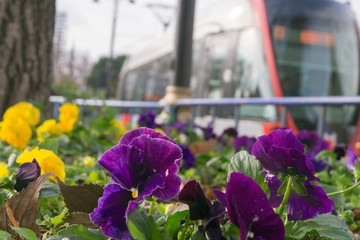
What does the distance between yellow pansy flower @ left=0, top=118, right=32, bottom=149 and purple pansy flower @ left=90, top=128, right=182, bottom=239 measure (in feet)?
4.47

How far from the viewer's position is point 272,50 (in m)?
10.3

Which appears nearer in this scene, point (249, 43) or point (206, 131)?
point (206, 131)

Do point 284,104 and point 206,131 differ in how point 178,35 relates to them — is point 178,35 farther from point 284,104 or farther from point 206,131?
point 206,131

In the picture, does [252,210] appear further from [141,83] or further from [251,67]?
[141,83]

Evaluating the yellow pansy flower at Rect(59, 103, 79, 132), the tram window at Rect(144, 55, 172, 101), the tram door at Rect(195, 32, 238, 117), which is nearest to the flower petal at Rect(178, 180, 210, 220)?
the yellow pansy flower at Rect(59, 103, 79, 132)

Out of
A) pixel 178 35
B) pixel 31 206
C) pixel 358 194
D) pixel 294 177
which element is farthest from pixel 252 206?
pixel 178 35

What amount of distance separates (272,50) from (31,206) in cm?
975

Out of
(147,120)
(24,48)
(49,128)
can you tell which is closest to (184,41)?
(24,48)

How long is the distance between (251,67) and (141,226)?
10015mm

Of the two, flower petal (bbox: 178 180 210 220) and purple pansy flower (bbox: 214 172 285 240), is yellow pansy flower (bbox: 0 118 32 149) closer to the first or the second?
flower petal (bbox: 178 180 210 220)

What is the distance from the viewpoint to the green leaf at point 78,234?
2.70 ft

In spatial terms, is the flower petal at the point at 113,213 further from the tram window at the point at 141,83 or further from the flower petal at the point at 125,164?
the tram window at the point at 141,83

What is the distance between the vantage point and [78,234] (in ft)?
2.74

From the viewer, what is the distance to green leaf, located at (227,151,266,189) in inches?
33.4
